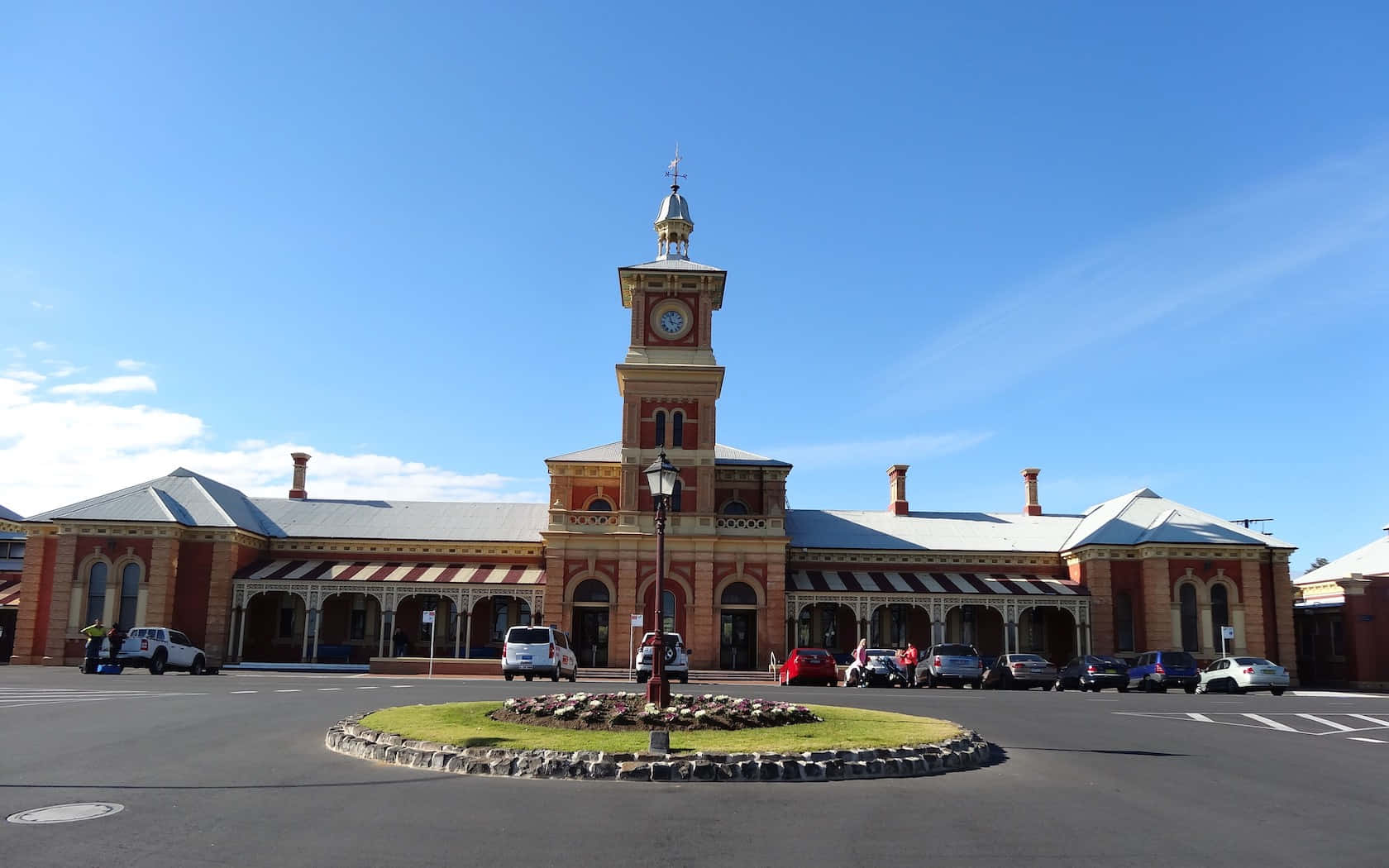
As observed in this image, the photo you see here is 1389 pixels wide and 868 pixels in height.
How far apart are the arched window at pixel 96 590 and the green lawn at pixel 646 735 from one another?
29507 mm

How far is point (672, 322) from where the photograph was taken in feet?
145

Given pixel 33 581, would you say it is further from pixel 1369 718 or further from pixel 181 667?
pixel 1369 718

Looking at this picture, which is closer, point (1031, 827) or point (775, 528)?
point (1031, 827)

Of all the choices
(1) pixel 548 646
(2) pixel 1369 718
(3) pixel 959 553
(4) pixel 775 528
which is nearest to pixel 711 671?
(4) pixel 775 528

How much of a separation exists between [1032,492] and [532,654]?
98.7 feet

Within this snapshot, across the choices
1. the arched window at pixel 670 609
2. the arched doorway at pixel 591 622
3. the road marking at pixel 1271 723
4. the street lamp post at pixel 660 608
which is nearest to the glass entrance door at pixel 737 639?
the arched window at pixel 670 609

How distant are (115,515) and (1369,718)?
40871mm

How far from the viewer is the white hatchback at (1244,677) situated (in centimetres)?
3144

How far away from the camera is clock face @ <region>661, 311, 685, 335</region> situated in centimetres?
4397

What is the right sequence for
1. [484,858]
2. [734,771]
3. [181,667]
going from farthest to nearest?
[181,667], [734,771], [484,858]

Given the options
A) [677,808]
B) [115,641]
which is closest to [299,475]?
[115,641]

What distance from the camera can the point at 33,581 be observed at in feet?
131

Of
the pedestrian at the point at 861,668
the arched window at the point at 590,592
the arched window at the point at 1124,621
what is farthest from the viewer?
A: the arched window at the point at 1124,621

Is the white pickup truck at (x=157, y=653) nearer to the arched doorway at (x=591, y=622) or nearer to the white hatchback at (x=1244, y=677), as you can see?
the arched doorway at (x=591, y=622)
